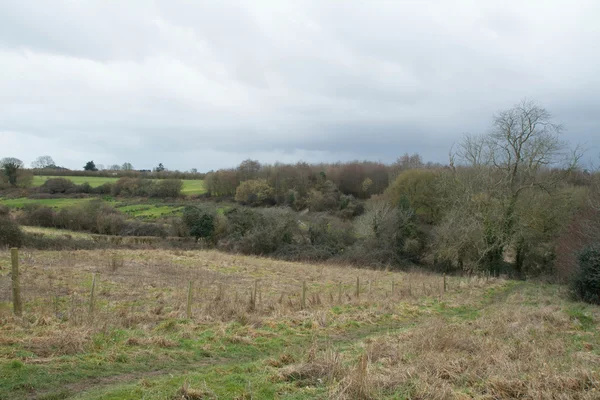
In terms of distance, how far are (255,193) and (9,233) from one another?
4197 centimetres

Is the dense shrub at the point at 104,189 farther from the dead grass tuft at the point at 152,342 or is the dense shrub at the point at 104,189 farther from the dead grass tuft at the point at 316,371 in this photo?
the dead grass tuft at the point at 316,371

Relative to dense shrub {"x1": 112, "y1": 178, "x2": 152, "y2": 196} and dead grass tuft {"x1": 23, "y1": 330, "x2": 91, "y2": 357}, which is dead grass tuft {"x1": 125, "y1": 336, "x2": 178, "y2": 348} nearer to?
dead grass tuft {"x1": 23, "y1": 330, "x2": 91, "y2": 357}

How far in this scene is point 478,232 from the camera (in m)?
34.9

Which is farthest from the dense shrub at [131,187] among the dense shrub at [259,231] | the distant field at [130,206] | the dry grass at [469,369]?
the dry grass at [469,369]

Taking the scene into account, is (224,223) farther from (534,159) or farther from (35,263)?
(534,159)

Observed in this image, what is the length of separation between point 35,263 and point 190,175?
3574 inches

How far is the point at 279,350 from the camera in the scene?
9492 millimetres

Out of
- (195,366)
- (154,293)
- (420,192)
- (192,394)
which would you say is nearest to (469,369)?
(192,394)

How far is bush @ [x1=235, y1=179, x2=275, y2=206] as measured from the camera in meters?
71.8

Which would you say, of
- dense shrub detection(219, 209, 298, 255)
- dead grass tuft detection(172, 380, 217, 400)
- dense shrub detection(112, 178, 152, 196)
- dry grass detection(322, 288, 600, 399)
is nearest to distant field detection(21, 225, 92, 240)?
dense shrub detection(219, 209, 298, 255)

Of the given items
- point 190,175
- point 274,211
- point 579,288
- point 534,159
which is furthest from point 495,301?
point 190,175

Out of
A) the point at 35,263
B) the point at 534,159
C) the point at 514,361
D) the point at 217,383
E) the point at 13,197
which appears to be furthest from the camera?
the point at 13,197

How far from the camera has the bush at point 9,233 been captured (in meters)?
32.8

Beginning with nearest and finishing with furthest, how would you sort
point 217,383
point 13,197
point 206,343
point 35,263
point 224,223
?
1. point 217,383
2. point 206,343
3. point 35,263
4. point 224,223
5. point 13,197
